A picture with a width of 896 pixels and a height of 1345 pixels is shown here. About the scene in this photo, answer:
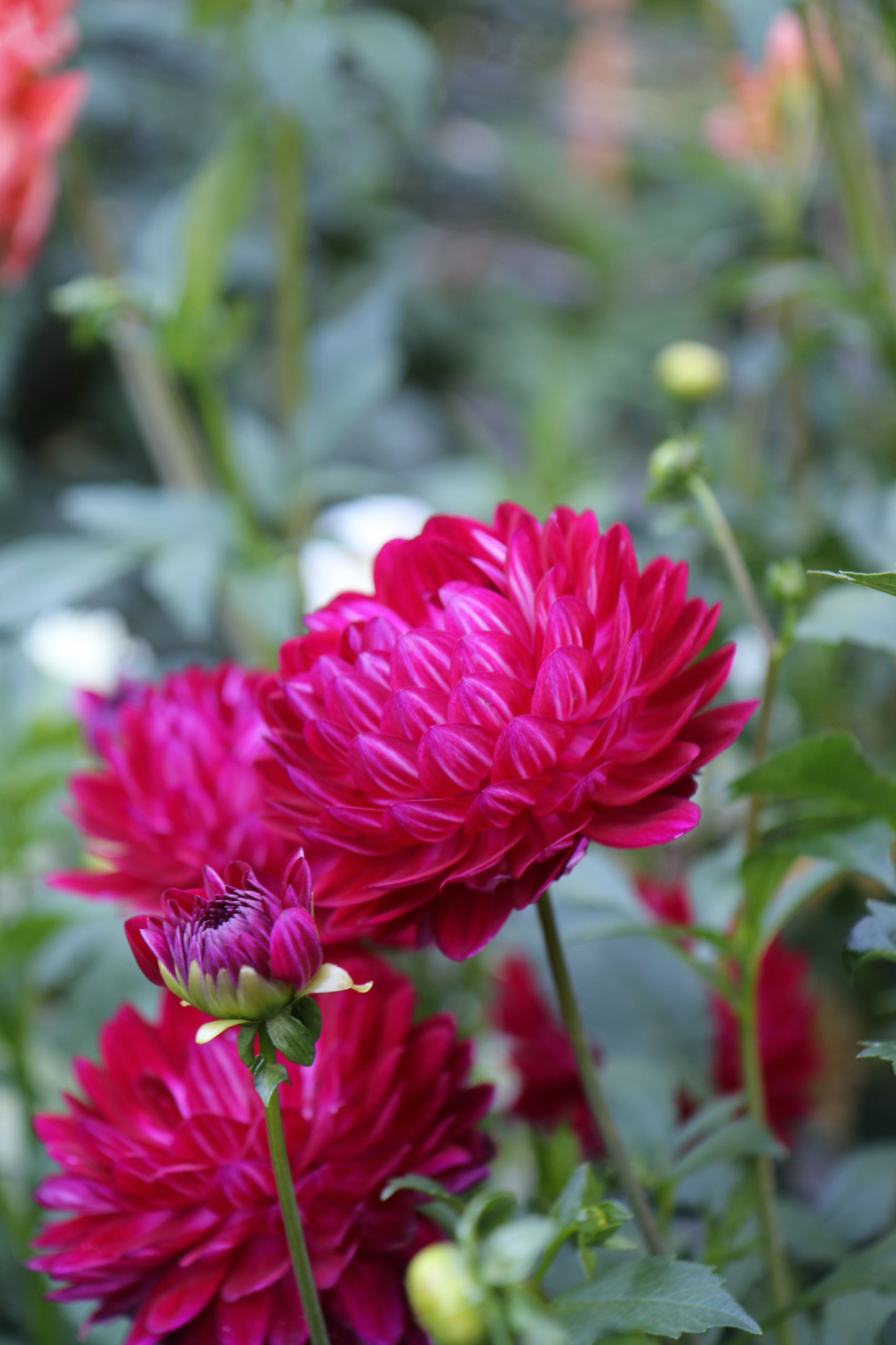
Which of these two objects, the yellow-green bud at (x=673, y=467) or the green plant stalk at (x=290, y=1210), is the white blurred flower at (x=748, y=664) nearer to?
the yellow-green bud at (x=673, y=467)

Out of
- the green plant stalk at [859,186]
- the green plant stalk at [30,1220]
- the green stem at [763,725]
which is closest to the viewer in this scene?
the green stem at [763,725]

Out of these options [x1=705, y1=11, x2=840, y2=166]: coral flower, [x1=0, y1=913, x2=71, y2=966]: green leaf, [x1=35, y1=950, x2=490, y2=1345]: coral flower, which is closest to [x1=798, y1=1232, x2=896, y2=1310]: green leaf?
[x1=35, y1=950, x2=490, y2=1345]: coral flower

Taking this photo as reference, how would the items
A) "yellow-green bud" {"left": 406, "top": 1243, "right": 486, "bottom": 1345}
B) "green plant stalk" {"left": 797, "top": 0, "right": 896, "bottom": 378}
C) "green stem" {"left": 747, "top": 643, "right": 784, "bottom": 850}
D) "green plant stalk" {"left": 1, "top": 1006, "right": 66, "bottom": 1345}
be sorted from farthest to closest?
"green plant stalk" {"left": 797, "top": 0, "right": 896, "bottom": 378} < "green plant stalk" {"left": 1, "top": 1006, "right": 66, "bottom": 1345} < "green stem" {"left": 747, "top": 643, "right": 784, "bottom": 850} < "yellow-green bud" {"left": 406, "top": 1243, "right": 486, "bottom": 1345}

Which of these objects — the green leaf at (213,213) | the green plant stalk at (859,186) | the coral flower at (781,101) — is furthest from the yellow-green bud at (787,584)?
the coral flower at (781,101)

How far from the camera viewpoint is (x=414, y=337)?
170cm

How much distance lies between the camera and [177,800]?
0.33 m

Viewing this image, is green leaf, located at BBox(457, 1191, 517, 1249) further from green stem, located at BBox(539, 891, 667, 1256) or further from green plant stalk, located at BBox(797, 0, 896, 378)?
green plant stalk, located at BBox(797, 0, 896, 378)

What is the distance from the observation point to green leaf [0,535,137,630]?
24.1 inches

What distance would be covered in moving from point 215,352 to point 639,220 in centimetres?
134

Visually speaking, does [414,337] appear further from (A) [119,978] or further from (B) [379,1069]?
(B) [379,1069]

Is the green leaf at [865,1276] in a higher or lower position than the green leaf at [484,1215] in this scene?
lower

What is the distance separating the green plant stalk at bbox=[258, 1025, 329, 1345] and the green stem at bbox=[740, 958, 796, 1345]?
136 millimetres

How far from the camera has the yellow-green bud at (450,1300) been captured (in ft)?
0.68

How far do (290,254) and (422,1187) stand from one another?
21.4 inches
